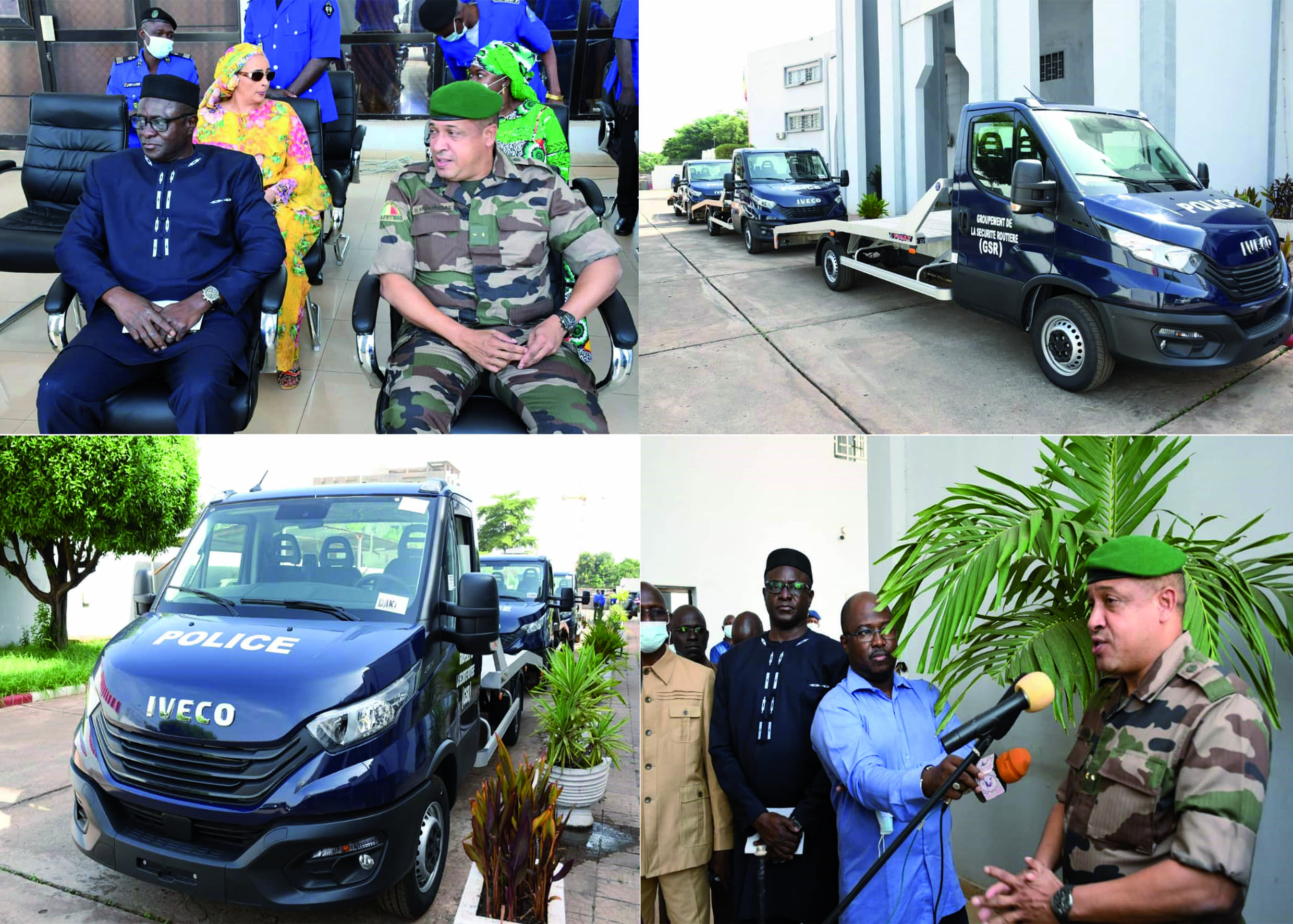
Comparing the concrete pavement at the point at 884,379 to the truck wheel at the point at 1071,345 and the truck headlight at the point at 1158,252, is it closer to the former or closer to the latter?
the truck wheel at the point at 1071,345

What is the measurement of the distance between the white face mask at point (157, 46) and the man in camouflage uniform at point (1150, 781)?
249 inches

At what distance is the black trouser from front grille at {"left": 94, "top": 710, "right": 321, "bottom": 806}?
487 cm

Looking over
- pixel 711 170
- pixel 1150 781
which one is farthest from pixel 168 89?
pixel 711 170

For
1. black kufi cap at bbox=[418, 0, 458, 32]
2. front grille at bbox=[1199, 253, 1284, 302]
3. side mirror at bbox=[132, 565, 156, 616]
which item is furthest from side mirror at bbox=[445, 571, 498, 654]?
black kufi cap at bbox=[418, 0, 458, 32]

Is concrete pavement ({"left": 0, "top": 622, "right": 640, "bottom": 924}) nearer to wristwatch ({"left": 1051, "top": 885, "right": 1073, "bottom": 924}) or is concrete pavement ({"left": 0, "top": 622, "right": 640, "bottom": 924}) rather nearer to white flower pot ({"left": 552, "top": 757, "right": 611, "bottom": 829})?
white flower pot ({"left": 552, "top": 757, "right": 611, "bottom": 829})

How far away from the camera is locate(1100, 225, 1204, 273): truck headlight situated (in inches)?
Answer: 144

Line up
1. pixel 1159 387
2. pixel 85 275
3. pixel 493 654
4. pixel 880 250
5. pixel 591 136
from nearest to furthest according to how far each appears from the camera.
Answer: pixel 85 275
pixel 1159 387
pixel 493 654
pixel 880 250
pixel 591 136

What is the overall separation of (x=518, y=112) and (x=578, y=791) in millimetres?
3357

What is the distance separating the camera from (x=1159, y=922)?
157 centimetres

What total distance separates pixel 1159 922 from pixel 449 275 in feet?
8.88

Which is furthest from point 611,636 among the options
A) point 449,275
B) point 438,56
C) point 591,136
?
point 438,56

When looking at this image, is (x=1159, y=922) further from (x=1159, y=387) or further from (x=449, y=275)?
(x=1159, y=387)

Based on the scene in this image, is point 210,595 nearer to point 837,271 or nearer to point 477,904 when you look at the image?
point 477,904

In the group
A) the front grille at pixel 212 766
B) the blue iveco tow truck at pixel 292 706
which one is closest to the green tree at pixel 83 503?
the blue iveco tow truck at pixel 292 706
